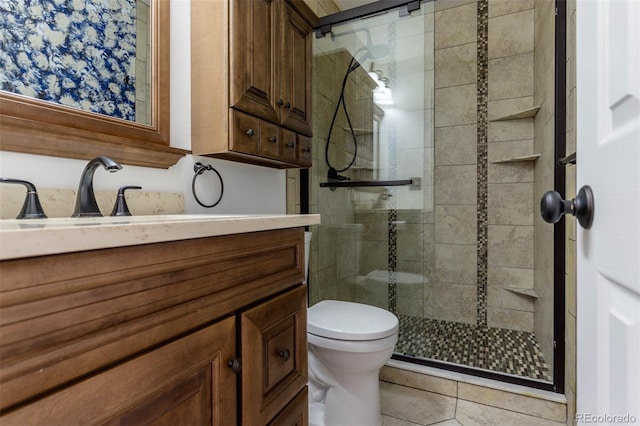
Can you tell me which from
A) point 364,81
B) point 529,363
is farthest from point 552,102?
point 529,363

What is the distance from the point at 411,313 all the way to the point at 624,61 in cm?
202

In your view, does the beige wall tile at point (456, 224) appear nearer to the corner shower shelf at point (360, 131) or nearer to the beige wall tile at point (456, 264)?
the beige wall tile at point (456, 264)

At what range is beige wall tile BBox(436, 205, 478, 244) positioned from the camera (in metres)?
2.51

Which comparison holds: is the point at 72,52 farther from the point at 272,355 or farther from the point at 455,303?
the point at 455,303

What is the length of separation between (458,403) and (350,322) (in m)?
0.74

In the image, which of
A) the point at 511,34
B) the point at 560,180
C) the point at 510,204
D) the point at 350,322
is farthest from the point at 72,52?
the point at 511,34

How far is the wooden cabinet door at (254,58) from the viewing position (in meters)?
1.20

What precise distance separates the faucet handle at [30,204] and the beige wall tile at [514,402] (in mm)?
1811

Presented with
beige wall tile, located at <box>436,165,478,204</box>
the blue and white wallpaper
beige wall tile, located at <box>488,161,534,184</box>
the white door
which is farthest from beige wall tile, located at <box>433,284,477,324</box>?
the blue and white wallpaper

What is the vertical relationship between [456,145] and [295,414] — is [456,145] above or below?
above

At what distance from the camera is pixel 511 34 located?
7.80 feet

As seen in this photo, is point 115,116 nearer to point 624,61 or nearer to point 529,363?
point 624,61

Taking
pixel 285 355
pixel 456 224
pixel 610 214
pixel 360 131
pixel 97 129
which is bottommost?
pixel 285 355

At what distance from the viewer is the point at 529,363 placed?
1.80m
